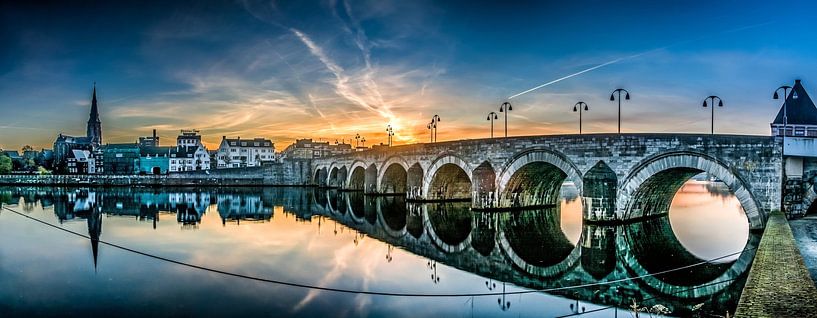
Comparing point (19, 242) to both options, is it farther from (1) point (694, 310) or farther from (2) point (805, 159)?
(2) point (805, 159)

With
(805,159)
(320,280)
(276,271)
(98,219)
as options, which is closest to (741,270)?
(805,159)

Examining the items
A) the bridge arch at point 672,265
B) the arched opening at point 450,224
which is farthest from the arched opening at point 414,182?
the bridge arch at point 672,265

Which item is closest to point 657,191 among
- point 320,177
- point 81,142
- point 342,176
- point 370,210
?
point 370,210

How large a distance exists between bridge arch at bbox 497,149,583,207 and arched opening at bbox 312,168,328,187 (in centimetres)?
3747

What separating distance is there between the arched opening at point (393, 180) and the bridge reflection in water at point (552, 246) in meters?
10.2

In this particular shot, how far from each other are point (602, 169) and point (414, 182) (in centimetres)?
1897

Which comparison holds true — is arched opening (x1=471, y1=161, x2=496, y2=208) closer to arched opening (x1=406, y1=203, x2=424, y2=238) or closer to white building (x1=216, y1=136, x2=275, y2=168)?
arched opening (x1=406, y1=203, x2=424, y2=238)

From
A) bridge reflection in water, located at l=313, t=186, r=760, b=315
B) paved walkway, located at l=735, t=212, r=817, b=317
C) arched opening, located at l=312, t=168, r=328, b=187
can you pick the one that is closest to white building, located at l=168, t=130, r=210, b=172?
arched opening, located at l=312, t=168, r=328, b=187

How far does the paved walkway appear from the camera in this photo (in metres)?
5.99

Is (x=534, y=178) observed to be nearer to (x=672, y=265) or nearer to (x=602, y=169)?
(x=602, y=169)

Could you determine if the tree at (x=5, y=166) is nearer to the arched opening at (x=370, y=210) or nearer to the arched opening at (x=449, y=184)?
the arched opening at (x=370, y=210)

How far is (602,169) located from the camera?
986 inches

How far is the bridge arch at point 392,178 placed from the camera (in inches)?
1887


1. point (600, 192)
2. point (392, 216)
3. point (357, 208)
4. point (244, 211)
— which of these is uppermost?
point (600, 192)
